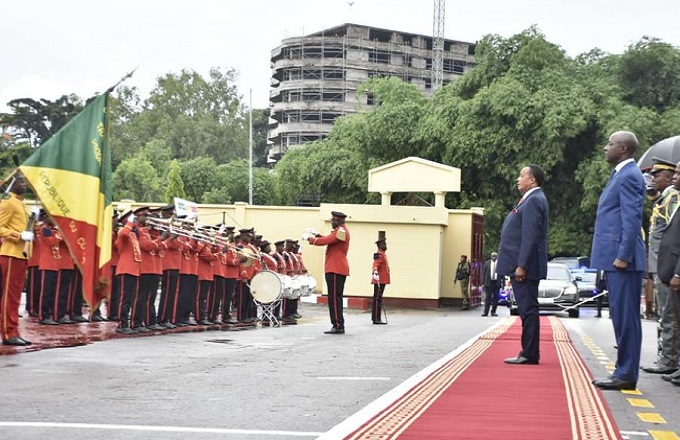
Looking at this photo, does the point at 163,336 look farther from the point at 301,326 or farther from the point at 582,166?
the point at 582,166

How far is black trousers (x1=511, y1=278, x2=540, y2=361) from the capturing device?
39.9 feet

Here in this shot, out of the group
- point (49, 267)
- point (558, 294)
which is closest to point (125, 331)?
point (49, 267)

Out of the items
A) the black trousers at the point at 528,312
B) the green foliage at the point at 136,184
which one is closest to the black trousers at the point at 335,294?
the black trousers at the point at 528,312

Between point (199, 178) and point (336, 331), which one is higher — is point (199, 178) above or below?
above

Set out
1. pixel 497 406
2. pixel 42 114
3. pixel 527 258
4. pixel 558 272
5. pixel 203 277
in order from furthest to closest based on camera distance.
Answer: pixel 42 114 → pixel 558 272 → pixel 203 277 → pixel 527 258 → pixel 497 406

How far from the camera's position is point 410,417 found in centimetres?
817

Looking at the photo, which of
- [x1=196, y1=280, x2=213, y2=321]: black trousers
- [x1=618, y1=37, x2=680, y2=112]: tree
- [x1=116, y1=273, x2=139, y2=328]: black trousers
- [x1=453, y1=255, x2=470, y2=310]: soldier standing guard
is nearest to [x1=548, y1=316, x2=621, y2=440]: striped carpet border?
[x1=116, y1=273, x2=139, y2=328]: black trousers

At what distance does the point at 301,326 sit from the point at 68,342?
25.5 feet

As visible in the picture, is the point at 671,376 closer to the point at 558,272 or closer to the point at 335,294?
the point at 335,294

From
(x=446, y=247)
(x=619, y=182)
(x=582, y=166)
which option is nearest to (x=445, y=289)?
(x=446, y=247)

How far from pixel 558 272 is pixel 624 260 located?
24989mm

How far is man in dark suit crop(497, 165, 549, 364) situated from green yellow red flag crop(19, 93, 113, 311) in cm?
484

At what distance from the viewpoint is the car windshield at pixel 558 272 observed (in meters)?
34.2

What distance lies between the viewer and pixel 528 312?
12117 millimetres
